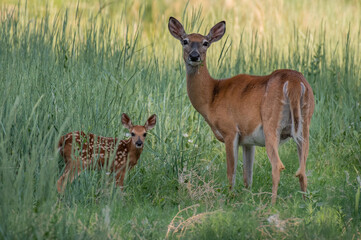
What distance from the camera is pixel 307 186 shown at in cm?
582

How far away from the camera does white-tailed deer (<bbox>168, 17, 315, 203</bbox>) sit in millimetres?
5293

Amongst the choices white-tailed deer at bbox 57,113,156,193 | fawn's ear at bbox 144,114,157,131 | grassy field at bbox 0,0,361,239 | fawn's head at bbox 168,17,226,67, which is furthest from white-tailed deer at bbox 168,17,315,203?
white-tailed deer at bbox 57,113,156,193

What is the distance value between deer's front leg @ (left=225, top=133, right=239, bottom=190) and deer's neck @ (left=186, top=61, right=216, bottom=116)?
0.47 meters

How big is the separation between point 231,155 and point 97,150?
1.19 meters

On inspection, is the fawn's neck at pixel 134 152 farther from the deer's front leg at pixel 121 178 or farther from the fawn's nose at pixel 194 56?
the fawn's nose at pixel 194 56

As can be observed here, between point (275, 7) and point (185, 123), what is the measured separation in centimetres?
652

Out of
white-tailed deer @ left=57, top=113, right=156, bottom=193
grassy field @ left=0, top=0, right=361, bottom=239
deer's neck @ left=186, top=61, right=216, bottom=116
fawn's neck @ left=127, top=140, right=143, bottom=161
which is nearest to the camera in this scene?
grassy field @ left=0, top=0, right=361, bottom=239

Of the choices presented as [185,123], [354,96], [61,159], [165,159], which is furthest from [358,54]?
[61,159]

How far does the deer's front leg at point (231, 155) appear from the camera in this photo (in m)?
5.67

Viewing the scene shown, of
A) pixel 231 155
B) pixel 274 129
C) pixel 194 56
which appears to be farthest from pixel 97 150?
pixel 274 129

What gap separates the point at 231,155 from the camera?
570 cm

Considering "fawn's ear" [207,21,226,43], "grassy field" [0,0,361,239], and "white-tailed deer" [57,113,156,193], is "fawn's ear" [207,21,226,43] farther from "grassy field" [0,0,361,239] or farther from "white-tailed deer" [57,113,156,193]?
"white-tailed deer" [57,113,156,193]

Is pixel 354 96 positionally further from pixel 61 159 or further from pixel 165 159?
pixel 61 159

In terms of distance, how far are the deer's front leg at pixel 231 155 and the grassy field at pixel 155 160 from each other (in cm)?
8
